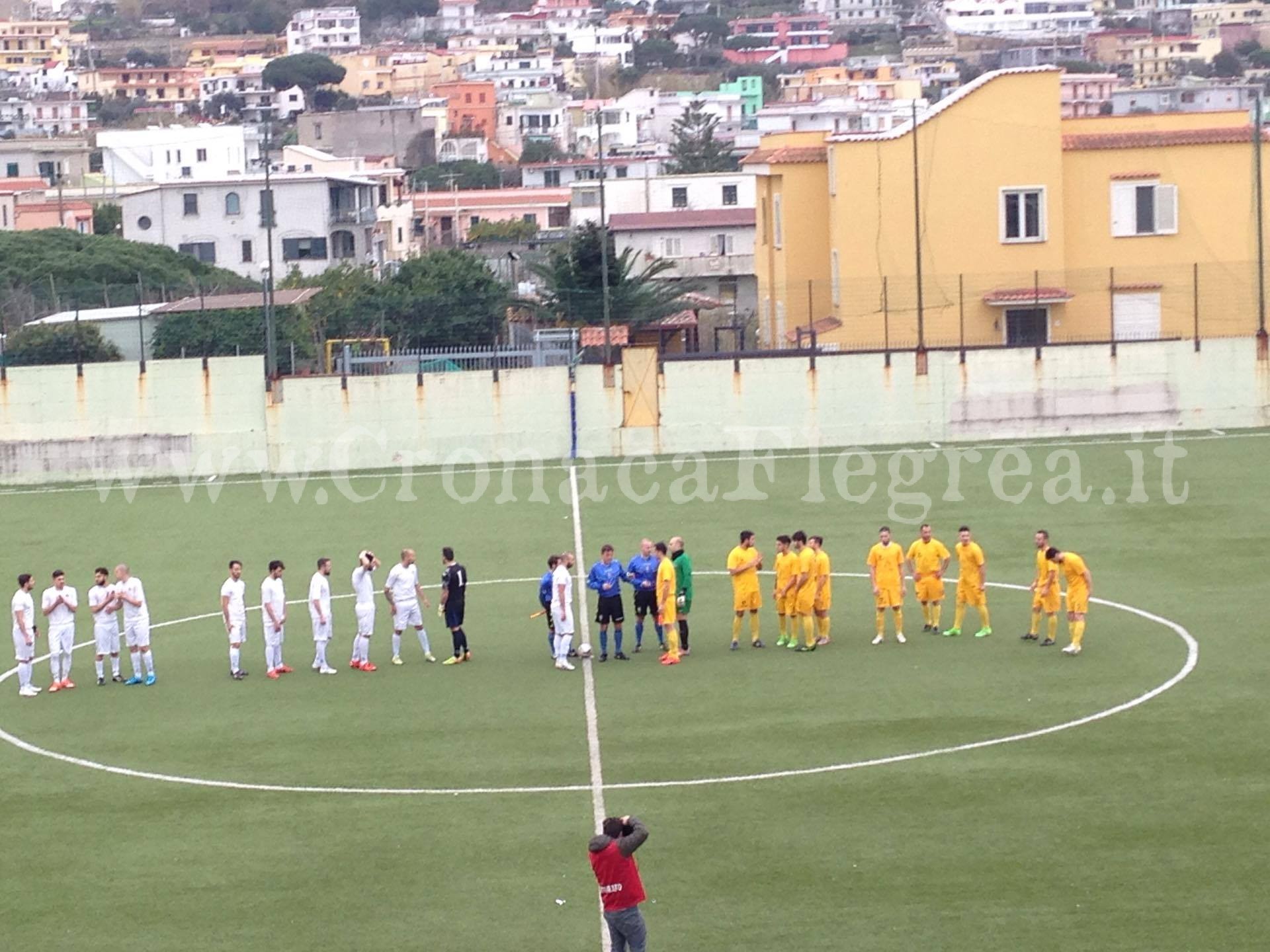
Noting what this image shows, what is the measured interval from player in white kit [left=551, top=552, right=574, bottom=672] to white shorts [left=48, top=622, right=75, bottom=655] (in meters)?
A: 5.58

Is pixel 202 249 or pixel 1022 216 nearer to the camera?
pixel 1022 216

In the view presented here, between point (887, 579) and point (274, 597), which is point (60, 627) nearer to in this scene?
point (274, 597)

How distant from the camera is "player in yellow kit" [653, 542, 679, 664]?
2339 centimetres

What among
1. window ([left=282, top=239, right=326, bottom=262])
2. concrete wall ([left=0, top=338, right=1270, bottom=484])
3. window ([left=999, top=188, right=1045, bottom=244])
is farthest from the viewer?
window ([left=282, top=239, right=326, bottom=262])

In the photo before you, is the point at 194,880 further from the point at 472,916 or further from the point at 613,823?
the point at 613,823

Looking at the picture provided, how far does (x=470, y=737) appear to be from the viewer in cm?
2050

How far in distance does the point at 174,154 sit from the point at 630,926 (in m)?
136

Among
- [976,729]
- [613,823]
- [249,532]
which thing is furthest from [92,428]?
[613,823]

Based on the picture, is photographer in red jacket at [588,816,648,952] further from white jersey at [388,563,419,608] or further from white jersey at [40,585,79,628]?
white jersey at [40,585,79,628]

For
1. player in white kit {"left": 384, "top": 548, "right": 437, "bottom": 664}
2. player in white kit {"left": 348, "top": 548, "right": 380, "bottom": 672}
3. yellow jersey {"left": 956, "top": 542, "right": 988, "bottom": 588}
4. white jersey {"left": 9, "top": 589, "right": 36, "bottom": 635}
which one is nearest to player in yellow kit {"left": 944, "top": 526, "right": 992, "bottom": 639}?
yellow jersey {"left": 956, "top": 542, "right": 988, "bottom": 588}

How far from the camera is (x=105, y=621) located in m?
23.6

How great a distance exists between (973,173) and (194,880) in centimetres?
3685

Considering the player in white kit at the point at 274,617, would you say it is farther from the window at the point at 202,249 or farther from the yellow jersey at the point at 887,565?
the window at the point at 202,249

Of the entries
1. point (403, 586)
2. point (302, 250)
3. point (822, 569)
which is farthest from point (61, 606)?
point (302, 250)
